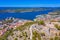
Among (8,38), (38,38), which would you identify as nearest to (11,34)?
(8,38)

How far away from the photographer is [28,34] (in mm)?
7117

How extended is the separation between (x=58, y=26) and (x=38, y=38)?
0.93 meters

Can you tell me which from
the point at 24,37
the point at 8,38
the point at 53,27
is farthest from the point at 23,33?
the point at 53,27

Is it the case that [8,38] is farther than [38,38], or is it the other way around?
[8,38]

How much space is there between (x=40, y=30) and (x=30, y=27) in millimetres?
464

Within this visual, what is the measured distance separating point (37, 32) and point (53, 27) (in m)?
0.66

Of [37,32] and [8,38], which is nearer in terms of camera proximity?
[37,32]

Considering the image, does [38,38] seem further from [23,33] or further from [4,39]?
[4,39]

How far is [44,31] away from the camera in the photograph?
6.83 metres

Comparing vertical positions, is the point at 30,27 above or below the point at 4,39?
above

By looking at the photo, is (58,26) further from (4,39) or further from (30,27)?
(4,39)

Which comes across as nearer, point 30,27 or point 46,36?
point 46,36

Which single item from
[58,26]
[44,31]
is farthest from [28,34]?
[58,26]

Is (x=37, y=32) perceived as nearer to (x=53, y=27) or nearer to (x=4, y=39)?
(x=53, y=27)
